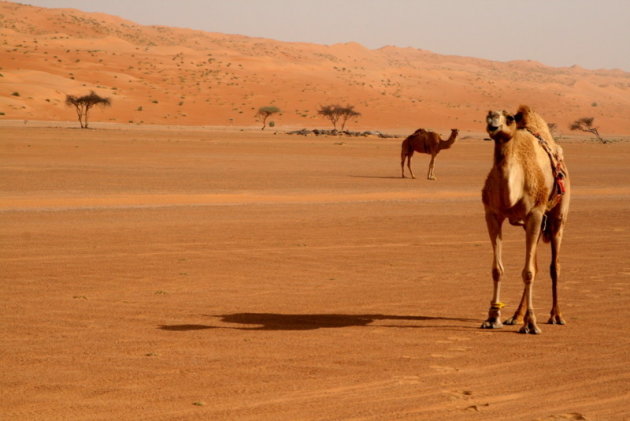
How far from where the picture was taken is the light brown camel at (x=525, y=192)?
8.51 meters

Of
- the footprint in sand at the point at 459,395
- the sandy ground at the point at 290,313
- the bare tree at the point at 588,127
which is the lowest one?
the bare tree at the point at 588,127

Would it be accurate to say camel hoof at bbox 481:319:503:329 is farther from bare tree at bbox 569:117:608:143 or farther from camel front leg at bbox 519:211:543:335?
bare tree at bbox 569:117:608:143

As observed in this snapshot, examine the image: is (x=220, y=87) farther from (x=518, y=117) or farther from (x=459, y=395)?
(x=459, y=395)

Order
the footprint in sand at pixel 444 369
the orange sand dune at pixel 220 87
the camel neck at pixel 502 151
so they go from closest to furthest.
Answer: the footprint in sand at pixel 444 369 → the camel neck at pixel 502 151 → the orange sand dune at pixel 220 87

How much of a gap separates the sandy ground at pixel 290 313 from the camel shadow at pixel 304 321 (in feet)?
0.15

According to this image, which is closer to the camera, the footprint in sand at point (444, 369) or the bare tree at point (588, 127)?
the footprint in sand at point (444, 369)

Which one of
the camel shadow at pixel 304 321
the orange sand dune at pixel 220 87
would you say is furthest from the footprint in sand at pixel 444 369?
the orange sand dune at pixel 220 87

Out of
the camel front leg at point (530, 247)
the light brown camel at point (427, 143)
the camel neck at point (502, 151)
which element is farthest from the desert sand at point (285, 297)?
the camel neck at point (502, 151)

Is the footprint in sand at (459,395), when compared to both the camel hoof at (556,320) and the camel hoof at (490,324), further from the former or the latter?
the camel hoof at (556,320)

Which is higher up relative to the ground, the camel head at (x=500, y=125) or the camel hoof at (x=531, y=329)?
the camel head at (x=500, y=125)

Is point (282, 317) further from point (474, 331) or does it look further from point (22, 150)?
point (22, 150)

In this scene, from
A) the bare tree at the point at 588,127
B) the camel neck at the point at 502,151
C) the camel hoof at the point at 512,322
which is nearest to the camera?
the camel neck at the point at 502,151

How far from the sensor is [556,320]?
361 inches

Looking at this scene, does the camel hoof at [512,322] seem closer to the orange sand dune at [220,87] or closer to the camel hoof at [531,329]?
the camel hoof at [531,329]
